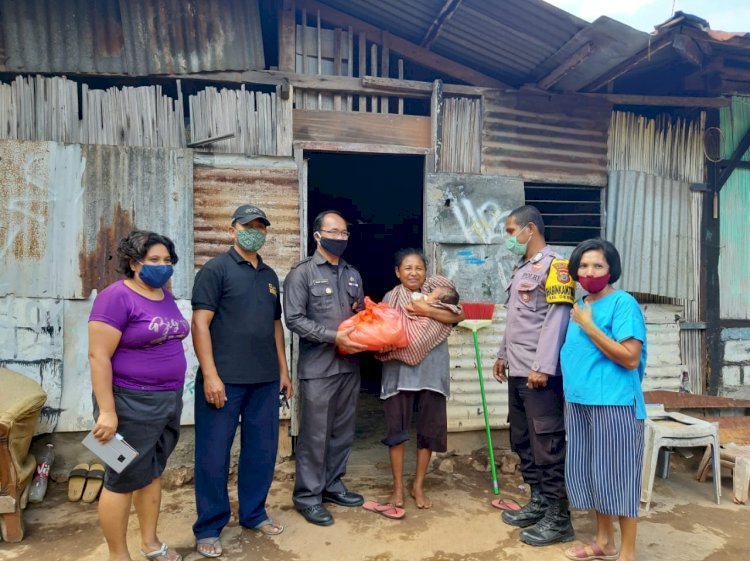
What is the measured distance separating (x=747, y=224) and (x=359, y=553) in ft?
17.6

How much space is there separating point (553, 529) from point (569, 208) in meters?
3.25

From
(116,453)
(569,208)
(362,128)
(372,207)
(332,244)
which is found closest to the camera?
(116,453)

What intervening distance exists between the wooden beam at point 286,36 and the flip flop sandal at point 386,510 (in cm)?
365

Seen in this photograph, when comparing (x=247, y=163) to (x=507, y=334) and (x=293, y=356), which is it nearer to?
(x=293, y=356)

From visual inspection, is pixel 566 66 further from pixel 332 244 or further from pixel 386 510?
pixel 386 510

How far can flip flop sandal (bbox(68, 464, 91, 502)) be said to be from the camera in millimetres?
3938

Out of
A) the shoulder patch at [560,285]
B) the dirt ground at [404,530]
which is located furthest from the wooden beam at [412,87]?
the dirt ground at [404,530]

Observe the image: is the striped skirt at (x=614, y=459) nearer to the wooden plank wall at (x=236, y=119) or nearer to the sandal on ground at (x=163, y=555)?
the sandal on ground at (x=163, y=555)

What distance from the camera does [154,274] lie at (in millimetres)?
2852

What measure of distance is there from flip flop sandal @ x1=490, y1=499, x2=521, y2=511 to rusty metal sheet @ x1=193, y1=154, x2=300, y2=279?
8.21 ft

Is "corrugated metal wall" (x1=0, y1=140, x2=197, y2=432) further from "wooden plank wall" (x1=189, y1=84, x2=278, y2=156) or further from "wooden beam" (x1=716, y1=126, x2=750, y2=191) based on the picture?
"wooden beam" (x1=716, y1=126, x2=750, y2=191)

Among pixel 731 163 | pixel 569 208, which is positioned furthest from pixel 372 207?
pixel 731 163

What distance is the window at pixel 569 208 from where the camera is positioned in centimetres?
528

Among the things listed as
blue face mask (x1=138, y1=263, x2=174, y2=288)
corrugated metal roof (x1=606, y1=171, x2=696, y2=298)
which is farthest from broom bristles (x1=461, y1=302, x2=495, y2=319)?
blue face mask (x1=138, y1=263, x2=174, y2=288)
